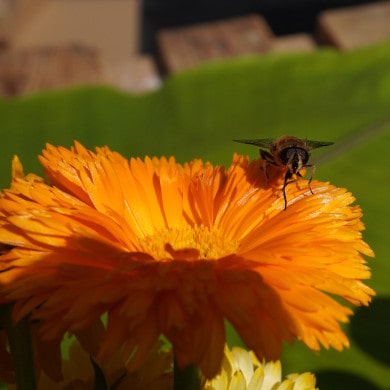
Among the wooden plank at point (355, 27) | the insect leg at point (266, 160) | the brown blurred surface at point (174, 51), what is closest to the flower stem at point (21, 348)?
the insect leg at point (266, 160)

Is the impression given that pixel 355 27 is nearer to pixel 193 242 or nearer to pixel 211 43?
pixel 211 43

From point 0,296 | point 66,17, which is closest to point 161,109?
point 0,296

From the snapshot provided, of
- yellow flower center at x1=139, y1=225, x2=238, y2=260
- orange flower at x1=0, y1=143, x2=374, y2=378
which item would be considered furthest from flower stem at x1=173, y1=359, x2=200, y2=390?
yellow flower center at x1=139, y1=225, x2=238, y2=260

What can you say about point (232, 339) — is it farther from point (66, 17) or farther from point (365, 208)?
point (66, 17)

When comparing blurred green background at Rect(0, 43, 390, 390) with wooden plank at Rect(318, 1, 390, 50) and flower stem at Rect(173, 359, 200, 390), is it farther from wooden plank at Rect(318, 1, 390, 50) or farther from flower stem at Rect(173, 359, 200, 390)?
flower stem at Rect(173, 359, 200, 390)

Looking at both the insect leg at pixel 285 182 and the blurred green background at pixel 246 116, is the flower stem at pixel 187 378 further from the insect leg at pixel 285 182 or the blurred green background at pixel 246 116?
the blurred green background at pixel 246 116

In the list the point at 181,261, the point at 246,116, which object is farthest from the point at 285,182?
the point at 246,116
